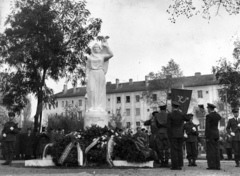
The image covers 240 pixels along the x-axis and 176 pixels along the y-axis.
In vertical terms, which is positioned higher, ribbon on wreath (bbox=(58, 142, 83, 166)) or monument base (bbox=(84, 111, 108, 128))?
monument base (bbox=(84, 111, 108, 128))

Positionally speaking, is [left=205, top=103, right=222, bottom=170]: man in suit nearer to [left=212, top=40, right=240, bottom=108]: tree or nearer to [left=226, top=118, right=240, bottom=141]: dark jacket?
[left=226, top=118, right=240, bottom=141]: dark jacket

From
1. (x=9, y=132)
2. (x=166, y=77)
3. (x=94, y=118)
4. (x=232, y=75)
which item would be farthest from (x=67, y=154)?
(x=166, y=77)

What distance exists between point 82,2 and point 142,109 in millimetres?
50863

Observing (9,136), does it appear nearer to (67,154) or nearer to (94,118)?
(94,118)

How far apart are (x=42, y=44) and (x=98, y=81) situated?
778 cm

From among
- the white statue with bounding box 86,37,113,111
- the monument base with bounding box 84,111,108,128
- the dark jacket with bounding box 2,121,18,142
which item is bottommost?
the dark jacket with bounding box 2,121,18,142

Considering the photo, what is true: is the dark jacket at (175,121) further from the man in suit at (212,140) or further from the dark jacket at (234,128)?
the dark jacket at (234,128)

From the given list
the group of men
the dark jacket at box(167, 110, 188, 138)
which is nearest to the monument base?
the group of men

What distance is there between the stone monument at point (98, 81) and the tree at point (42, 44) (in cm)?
700

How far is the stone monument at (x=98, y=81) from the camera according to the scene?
13.8 metres

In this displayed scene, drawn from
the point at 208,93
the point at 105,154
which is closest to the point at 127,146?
the point at 105,154

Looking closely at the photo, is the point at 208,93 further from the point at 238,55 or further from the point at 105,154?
the point at 105,154

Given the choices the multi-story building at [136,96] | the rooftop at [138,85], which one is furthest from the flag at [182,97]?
the multi-story building at [136,96]

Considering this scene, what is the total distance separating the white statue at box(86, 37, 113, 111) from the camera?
550 inches
